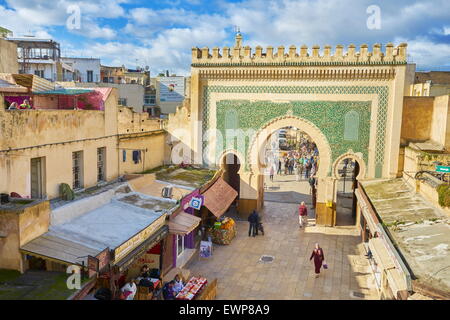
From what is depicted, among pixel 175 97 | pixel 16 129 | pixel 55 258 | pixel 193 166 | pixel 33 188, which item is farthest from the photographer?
pixel 175 97

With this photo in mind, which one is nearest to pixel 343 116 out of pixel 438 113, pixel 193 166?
pixel 438 113

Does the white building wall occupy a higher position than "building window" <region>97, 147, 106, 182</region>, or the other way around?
the white building wall

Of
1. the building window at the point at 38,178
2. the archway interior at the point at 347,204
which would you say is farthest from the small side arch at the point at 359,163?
the building window at the point at 38,178

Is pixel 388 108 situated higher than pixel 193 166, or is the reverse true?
pixel 388 108

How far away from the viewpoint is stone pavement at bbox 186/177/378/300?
1093 cm

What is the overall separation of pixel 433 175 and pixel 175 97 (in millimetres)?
22392

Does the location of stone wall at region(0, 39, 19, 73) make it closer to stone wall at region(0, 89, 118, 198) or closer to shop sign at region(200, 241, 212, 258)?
stone wall at region(0, 89, 118, 198)

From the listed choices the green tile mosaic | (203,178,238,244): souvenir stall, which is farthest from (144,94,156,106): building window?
(203,178,238,244): souvenir stall

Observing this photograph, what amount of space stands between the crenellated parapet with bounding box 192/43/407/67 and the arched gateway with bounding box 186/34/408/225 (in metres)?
0.04

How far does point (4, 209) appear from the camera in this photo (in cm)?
735

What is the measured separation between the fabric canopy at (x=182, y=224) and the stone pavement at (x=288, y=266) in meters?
1.60

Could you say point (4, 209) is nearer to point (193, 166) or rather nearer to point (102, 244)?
point (102, 244)

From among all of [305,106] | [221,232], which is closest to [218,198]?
[221,232]

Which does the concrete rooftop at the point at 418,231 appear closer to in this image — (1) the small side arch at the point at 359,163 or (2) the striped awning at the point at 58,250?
(1) the small side arch at the point at 359,163
